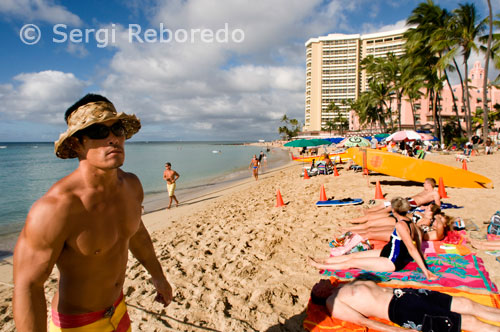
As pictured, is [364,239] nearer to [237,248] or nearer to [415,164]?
[237,248]

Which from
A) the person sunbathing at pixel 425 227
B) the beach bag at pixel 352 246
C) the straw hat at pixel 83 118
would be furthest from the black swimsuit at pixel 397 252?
the straw hat at pixel 83 118

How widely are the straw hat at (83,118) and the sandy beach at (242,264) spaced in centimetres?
272

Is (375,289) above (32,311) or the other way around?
the other way around

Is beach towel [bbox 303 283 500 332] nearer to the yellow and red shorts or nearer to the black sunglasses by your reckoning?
the yellow and red shorts

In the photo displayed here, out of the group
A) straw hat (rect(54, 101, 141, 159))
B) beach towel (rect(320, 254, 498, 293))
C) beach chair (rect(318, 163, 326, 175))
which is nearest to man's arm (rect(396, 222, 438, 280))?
beach towel (rect(320, 254, 498, 293))

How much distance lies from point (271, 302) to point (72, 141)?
3.29m

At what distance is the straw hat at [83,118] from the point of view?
4.51 ft

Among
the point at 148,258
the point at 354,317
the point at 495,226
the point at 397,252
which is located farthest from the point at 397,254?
the point at 148,258

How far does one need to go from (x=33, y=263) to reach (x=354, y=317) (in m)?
3.10

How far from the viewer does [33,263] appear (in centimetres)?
122

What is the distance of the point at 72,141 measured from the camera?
57.5 inches

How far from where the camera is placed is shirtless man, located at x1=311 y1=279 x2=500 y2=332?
2.74 meters

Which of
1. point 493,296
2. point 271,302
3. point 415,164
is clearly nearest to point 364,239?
point 493,296

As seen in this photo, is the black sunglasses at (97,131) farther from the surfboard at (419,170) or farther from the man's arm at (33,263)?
the surfboard at (419,170)
